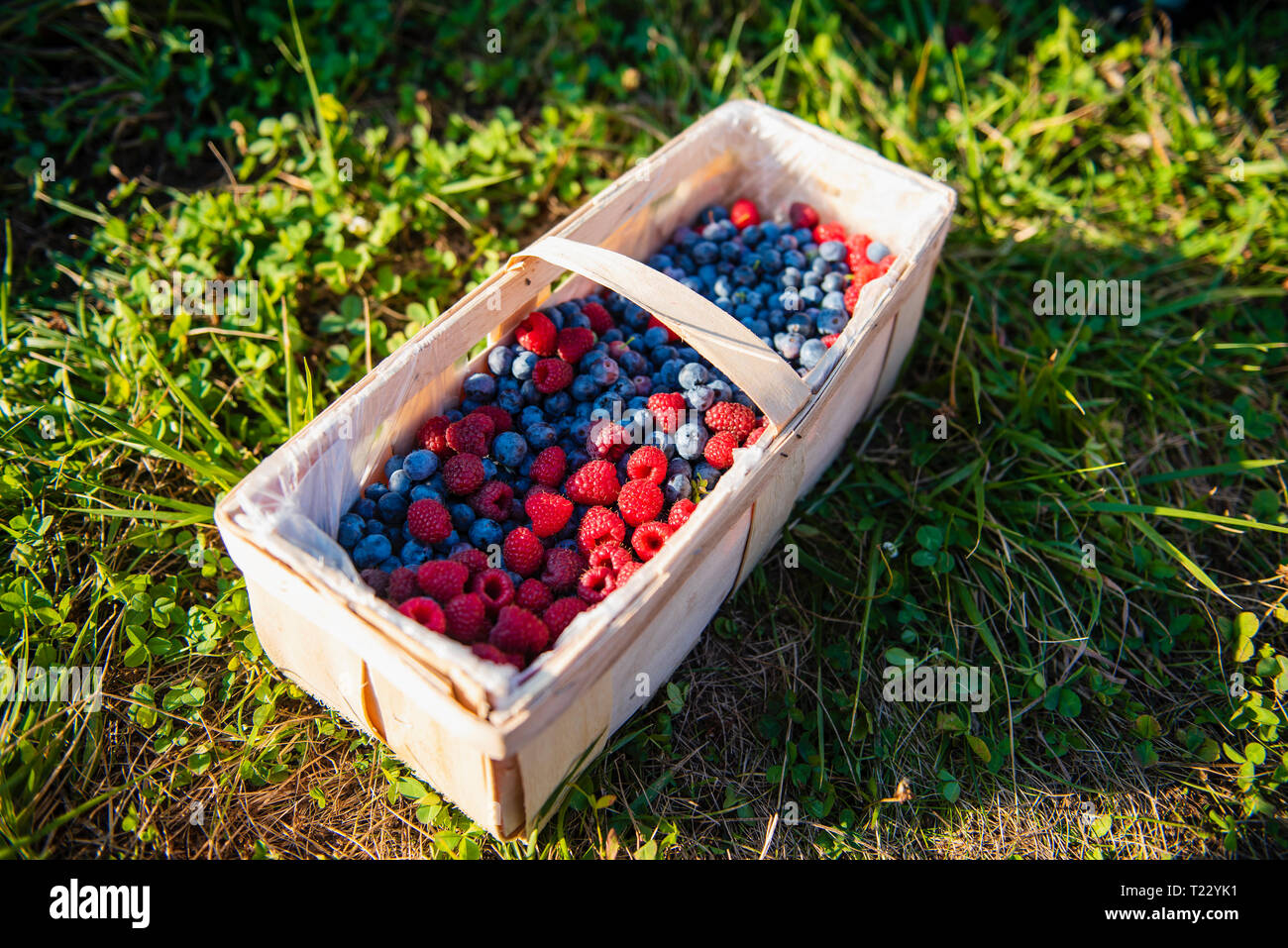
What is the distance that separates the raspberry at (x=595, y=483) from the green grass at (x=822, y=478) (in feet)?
1.95

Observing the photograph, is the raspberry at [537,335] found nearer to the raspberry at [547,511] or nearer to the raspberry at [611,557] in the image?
the raspberry at [547,511]

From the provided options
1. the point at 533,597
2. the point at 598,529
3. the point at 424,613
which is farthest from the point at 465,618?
the point at 598,529

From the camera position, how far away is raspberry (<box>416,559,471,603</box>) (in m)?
1.96

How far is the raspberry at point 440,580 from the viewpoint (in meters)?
1.96

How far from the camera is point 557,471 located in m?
2.31

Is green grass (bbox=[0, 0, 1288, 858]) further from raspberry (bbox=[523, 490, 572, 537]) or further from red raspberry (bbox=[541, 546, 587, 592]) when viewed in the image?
raspberry (bbox=[523, 490, 572, 537])

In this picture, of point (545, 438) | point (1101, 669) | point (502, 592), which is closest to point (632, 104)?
point (545, 438)

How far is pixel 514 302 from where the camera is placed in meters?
2.42

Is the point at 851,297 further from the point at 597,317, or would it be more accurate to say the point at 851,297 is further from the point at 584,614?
the point at 584,614

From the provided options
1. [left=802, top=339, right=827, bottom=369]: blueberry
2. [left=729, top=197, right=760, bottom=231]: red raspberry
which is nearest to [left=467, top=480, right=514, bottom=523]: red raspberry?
[left=802, top=339, right=827, bottom=369]: blueberry

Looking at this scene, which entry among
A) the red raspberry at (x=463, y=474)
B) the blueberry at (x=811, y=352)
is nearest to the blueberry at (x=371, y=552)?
the red raspberry at (x=463, y=474)

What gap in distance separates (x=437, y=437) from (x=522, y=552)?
412mm

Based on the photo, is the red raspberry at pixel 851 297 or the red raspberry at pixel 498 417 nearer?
the red raspberry at pixel 498 417

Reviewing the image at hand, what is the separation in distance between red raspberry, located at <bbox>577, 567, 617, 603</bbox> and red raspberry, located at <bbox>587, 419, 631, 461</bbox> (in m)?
0.35
